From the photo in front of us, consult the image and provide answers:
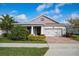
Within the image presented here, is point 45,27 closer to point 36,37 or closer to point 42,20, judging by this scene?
point 42,20

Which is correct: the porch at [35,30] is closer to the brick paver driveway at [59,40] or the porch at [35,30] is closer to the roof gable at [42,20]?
the roof gable at [42,20]

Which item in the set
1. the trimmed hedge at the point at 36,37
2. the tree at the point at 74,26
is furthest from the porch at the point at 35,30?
the tree at the point at 74,26

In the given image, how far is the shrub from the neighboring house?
0.17 metres

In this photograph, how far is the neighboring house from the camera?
32281 mm

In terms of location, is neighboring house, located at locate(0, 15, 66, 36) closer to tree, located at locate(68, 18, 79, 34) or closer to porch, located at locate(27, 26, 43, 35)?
porch, located at locate(27, 26, 43, 35)

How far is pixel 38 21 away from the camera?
3228 centimetres

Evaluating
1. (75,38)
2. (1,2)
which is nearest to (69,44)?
(75,38)

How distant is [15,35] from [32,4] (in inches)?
45.6

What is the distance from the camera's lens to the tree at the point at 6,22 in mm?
32125

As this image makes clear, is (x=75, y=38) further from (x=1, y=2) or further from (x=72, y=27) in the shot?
(x=1, y=2)

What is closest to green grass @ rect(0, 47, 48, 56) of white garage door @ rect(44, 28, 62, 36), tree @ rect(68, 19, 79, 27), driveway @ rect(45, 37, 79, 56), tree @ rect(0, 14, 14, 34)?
driveway @ rect(45, 37, 79, 56)

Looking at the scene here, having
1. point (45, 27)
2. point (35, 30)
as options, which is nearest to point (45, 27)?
point (45, 27)

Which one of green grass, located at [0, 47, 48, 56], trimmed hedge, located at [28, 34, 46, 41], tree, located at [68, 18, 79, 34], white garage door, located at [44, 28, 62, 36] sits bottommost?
green grass, located at [0, 47, 48, 56]

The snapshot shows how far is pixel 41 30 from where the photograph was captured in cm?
3244
